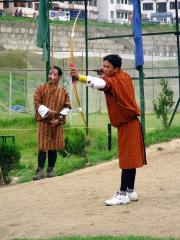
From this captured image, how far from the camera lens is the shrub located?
1075cm

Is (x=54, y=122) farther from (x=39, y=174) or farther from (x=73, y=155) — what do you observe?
(x=73, y=155)

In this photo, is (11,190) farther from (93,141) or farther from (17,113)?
(17,113)

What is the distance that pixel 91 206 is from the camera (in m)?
7.80

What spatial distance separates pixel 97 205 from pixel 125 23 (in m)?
13.0

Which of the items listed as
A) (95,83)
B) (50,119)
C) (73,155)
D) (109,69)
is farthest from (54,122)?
(95,83)

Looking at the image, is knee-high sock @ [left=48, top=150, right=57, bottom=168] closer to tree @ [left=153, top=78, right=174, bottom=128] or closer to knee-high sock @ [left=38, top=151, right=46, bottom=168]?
knee-high sock @ [left=38, top=151, right=46, bottom=168]

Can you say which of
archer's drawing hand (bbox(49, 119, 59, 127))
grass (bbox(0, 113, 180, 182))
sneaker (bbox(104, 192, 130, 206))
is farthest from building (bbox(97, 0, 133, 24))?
sneaker (bbox(104, 192, 130, 206))

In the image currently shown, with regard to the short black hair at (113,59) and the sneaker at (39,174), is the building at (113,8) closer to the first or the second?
the sneaker at (39,174)

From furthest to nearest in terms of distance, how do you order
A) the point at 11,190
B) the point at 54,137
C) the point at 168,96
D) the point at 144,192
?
the point at 168,96 < the point at 54,137 < the point at 11,190 < the point at 144,192

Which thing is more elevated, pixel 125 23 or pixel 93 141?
pixel 125 23

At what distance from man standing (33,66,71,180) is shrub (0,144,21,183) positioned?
16.7 inches

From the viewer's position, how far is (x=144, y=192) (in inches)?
339

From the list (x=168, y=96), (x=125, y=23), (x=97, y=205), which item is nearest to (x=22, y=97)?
(x=125, y=23)

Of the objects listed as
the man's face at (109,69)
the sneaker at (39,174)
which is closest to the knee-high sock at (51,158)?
the sneaker at (39,174)
